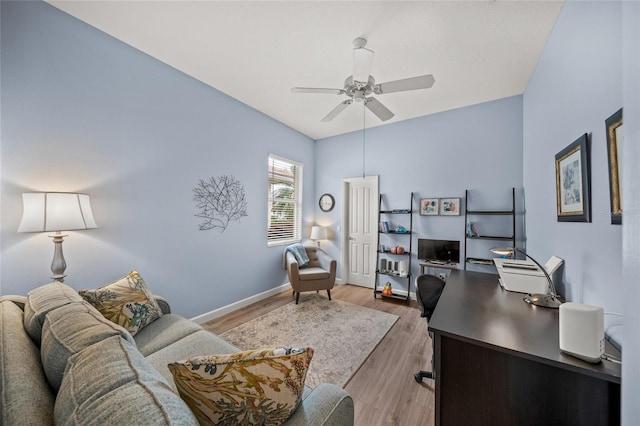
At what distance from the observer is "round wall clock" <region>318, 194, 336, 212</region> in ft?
15.0

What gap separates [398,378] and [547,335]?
1.19 meters

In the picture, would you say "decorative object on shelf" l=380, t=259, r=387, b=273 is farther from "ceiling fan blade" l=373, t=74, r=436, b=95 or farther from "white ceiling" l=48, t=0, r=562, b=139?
"ceiling fan blade" l=373, t=74, r=436, b=95

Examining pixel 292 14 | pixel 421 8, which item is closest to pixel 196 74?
pixel 292 14

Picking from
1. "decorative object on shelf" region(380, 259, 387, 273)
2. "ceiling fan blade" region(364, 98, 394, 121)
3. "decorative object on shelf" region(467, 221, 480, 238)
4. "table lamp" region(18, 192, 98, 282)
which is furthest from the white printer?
"table lamp" region(18, 192, 98, 282)

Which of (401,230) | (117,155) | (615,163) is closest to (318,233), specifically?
(401,230)

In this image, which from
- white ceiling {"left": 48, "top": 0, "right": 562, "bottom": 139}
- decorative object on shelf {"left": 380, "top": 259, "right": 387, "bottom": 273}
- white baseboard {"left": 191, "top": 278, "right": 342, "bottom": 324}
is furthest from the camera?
decorative object on shelf {"left": 380, "top": 259, "right": 387, "bottom": 273}

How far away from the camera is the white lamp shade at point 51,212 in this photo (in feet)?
5.11

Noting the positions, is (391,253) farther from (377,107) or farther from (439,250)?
(377,107)

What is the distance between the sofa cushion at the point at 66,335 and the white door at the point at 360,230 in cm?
375

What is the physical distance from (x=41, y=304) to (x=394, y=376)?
2317 mm

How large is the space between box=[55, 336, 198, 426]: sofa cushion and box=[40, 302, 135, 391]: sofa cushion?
8 cm

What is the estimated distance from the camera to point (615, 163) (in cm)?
110

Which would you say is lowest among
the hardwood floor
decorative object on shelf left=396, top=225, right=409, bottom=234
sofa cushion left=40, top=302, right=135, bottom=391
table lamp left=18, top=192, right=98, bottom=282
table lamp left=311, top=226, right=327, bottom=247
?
the hardwood floor

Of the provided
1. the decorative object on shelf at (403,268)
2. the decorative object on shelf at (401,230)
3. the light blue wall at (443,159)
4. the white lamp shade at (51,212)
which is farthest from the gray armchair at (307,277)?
the white lamp shade at (51,212)
